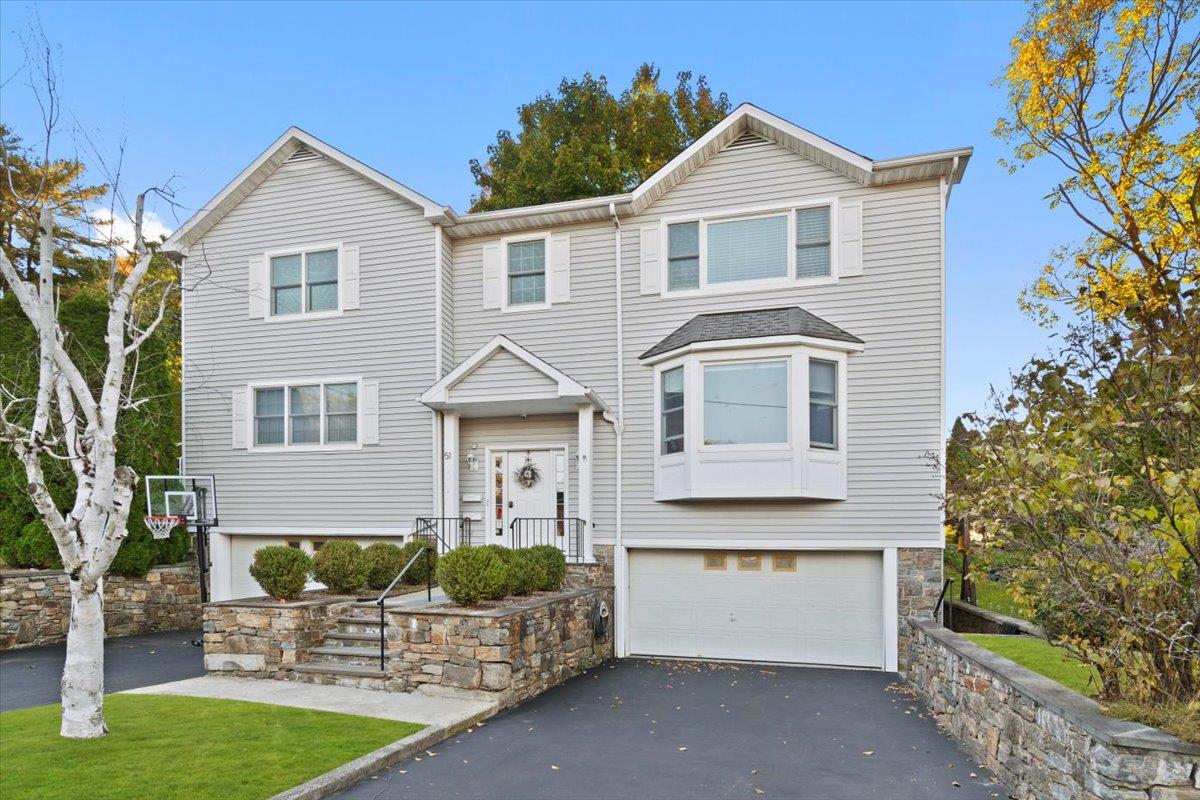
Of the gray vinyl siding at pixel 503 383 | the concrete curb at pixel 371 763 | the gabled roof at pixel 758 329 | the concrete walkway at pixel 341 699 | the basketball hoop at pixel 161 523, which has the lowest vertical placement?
the concrete walkway at pixel 341 699

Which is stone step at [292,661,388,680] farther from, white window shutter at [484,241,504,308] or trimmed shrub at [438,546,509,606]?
white window shutter at [484,241,504,308]

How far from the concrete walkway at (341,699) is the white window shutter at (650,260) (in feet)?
22.5

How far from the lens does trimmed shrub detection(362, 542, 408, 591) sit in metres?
10.8

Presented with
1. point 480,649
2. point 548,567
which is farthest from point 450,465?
point 480,649

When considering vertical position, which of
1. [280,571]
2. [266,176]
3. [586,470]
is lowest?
[280,571]

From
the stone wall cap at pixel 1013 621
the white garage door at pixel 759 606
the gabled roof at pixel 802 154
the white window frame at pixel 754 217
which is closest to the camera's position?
the stone wall cap at pixel 1013 621

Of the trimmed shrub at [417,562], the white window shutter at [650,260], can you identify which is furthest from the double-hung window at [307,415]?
the white window shutter at [650,260]

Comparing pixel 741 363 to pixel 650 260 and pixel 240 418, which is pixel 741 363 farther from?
pixel 240 418

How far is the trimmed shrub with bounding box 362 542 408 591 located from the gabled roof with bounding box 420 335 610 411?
2.50 metres

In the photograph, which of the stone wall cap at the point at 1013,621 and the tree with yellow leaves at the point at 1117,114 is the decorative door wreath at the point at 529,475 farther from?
the tree with yellow leaves at the point at 1117,114

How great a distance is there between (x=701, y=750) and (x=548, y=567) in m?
4.04

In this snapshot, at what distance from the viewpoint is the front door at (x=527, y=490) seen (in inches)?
486

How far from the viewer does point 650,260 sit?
1186 centimetres

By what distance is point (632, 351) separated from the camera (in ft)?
38.9
